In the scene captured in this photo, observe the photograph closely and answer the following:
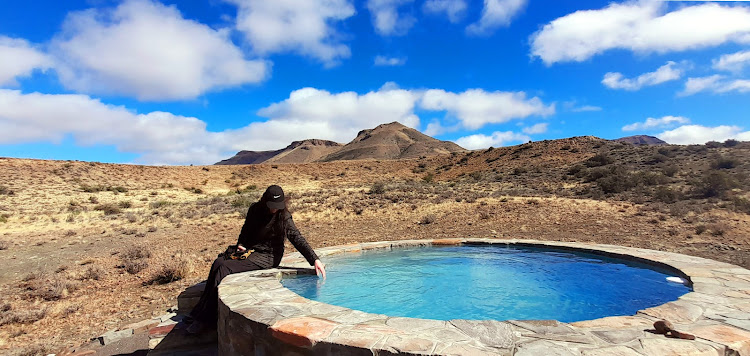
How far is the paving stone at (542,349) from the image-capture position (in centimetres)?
247

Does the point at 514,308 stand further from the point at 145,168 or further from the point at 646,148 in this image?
the point at 145,168

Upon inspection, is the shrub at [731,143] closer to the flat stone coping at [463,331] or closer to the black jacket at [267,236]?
the flat stone coping at [463,331]

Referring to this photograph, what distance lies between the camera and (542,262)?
709 centimetres

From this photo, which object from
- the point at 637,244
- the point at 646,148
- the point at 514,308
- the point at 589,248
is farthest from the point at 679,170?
the point at 514,308

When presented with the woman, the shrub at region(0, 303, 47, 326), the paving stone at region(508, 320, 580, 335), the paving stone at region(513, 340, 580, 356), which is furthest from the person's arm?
the shrub at region(0, 303, 47, 326)

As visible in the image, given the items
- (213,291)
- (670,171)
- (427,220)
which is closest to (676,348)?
(213,291)

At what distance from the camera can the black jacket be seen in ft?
16.0

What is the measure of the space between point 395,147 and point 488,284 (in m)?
102

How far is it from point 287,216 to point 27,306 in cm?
499

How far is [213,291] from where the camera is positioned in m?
4.32

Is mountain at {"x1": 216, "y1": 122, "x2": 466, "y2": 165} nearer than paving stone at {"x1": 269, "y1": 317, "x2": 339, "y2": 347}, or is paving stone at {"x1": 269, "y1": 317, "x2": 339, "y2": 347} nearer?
paving stone at {"x1": 269, "y1": 317, "x2": 339, "y2": 347}

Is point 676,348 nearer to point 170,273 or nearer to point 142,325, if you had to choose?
point 142,325

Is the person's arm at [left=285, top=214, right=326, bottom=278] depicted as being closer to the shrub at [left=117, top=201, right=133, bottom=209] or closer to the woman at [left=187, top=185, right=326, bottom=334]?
the woman at [left=187, top=185, right=326, bottom=334]

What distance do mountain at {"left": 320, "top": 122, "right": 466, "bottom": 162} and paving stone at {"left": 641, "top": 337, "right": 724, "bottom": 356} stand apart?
84418 millimetres
